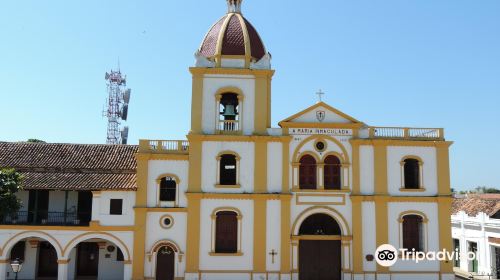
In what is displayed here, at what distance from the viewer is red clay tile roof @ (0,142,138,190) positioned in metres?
26.1

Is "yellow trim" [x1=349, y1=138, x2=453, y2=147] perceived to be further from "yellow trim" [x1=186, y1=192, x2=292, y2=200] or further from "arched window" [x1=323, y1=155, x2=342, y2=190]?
"yellow trim" [x1=186, y1=192, x2=292, y2=200]

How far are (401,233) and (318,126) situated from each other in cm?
727

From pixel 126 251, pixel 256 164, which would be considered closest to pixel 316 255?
pixel 256 164

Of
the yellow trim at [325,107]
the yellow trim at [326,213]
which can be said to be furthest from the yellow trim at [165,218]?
the yellow trim at [325,107]

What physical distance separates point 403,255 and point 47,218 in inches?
758

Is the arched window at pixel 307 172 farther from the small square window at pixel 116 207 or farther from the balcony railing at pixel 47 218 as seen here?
the balcony railing at pixel 47 218

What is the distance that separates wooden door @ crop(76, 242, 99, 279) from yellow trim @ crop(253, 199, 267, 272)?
30.9 ft

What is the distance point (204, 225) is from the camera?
25.9 meters

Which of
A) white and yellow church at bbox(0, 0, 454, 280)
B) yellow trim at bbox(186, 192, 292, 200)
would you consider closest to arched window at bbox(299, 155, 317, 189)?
white and yellow church at bbox(0, 0, 454, 280)

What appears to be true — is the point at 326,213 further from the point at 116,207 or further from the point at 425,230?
the point at 116,207

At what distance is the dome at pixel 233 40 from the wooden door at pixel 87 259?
12.8 metres

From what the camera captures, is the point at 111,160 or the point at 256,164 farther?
the point at 111,160

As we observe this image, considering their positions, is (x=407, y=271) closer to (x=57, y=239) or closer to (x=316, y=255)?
(x=316, y=255)

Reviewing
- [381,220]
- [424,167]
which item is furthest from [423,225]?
[424,167]
